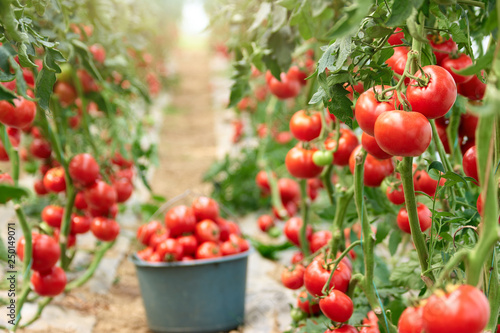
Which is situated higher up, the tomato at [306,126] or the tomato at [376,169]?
the tomato at [306,126]

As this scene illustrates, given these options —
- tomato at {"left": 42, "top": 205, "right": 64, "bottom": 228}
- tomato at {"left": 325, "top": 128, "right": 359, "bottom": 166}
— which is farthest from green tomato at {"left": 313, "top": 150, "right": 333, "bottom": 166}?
tomato at {"left": 42, "top": 205, "right": 64, "bottom": 228}

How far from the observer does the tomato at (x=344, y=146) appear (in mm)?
1504

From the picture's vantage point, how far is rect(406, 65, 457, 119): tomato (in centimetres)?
86

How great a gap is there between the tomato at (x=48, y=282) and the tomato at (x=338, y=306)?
3.30 feet

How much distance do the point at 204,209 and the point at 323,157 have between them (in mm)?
809

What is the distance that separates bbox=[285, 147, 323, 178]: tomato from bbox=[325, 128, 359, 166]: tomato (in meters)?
0.06

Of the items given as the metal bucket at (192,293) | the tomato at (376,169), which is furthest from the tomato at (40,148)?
the tomato at (376,169)

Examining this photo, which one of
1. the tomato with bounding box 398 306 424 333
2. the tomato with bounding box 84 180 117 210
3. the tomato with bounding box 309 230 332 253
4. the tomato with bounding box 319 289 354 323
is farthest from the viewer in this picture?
the tomato with bounding box 84 180 117 210

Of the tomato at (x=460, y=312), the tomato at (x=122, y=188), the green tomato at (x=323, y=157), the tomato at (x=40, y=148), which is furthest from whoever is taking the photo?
the tomato at (x=40, y=148)

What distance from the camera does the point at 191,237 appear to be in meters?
2.10

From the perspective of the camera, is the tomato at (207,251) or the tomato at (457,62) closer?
the tomato at (457,62)

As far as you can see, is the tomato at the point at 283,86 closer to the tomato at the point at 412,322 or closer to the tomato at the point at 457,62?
the tomato at the point at 457,62

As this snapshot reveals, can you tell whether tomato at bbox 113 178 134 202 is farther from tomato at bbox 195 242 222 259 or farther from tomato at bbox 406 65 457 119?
tomato at bbox 406 65 457 119

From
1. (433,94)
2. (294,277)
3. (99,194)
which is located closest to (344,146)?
(294,277)
